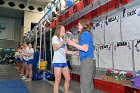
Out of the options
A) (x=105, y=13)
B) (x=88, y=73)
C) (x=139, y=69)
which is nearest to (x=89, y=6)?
(x=105, y=13)

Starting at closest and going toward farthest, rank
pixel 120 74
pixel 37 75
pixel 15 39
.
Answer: pixel 120 74 → pixel 37 75 → pixel 15 39

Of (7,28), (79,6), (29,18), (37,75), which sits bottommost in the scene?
(37,75)

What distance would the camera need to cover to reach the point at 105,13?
5.06 m

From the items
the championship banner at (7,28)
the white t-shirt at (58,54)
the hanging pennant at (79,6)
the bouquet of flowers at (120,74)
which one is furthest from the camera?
the championship banner at (7,28)

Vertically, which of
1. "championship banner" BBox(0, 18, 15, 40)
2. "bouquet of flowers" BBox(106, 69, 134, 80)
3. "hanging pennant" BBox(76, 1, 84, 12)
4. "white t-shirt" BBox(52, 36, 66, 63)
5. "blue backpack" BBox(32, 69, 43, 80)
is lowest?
"blue backpack" BBox(32, 69, 43, 80)

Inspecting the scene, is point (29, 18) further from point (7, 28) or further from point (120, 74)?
point (120, 74)

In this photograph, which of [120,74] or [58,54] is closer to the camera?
[58,54]

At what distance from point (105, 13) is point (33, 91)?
2734 millimetres

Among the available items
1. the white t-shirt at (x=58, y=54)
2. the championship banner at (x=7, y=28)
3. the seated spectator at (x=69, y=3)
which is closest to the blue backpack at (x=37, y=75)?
the seated spectator at (x=69, y=3)

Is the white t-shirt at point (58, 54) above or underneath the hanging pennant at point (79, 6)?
underneath

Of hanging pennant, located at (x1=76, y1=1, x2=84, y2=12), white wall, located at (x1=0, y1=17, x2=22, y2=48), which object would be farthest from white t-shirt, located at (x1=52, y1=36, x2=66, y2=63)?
white wall, located at (x1=0, y1=17, x2=22, y2=48)

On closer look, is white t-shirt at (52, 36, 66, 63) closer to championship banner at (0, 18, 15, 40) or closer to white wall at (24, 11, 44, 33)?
white wall at (24, 11, 44, 33)

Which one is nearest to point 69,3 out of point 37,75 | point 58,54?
point 37,75

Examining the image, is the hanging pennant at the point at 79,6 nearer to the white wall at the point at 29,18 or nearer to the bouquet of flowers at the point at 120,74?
the bouquet of flowers at the point at 120,74
